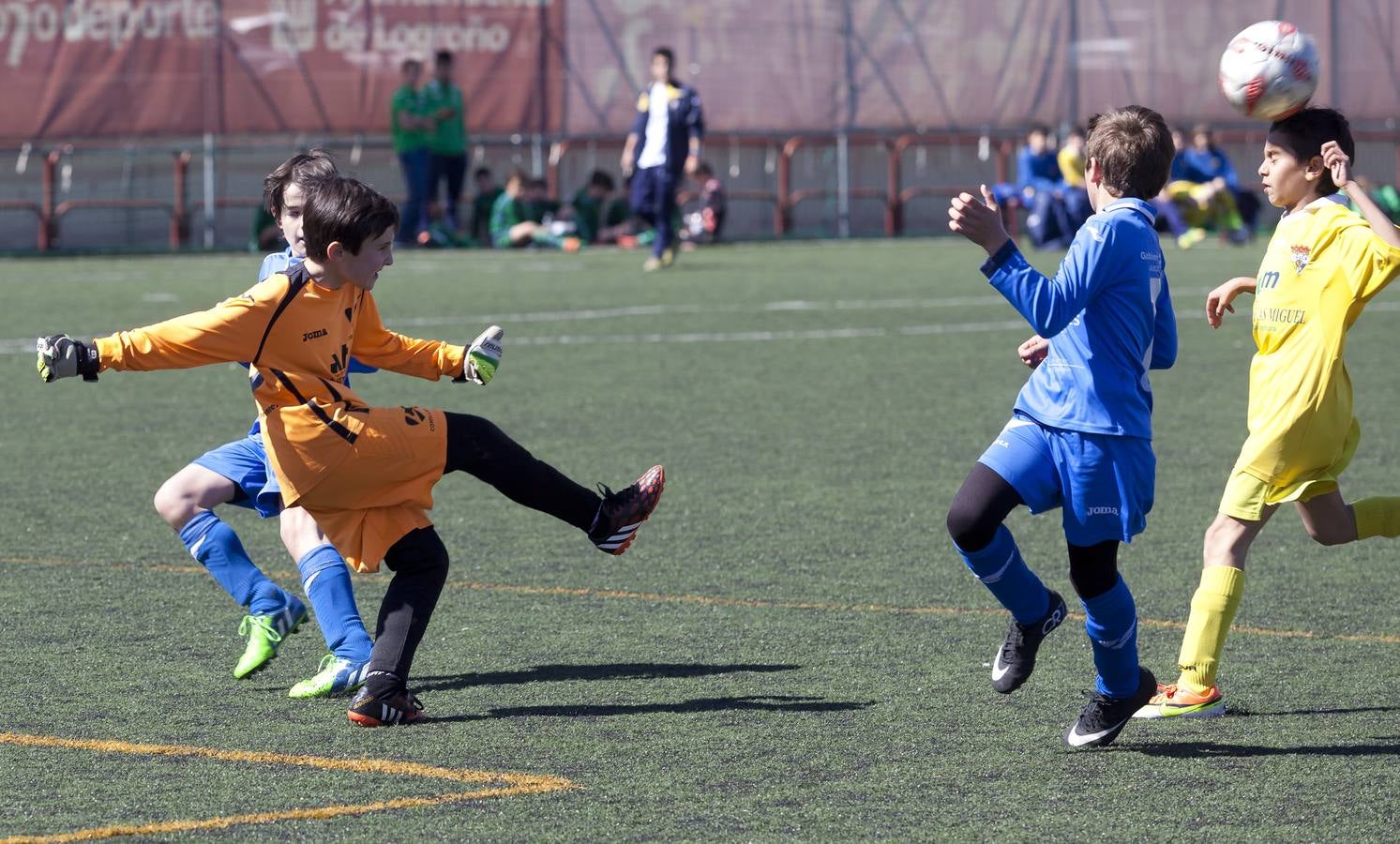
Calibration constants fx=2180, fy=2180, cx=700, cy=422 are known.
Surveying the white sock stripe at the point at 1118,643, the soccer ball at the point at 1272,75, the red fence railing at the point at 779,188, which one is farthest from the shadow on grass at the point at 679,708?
the red fence railing at the point at 779,188

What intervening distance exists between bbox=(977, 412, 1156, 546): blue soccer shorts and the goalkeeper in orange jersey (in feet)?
4.34

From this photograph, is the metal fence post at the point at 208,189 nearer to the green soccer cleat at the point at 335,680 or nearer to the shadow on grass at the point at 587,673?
the shadow on grass at the point at 587,673

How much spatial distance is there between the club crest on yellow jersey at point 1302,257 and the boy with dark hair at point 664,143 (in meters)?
16.3

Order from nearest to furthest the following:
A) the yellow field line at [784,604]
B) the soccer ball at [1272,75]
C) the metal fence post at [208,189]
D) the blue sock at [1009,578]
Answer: the blue sock at [1009,578] → the soccer ball at [1272,75] → the yellow field line at [784,604] → the metal fence post at [208,189]

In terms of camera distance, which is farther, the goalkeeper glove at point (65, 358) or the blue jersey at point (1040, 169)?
the blue jersey at point (1040, 169)

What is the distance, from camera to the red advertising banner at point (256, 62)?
2384 cm

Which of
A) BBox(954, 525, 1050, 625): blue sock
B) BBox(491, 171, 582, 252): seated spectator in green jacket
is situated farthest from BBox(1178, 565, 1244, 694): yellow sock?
BBox(491, 171, 582, 252): seated spectator in green jacket

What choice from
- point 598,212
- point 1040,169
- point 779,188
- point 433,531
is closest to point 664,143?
point 598,212

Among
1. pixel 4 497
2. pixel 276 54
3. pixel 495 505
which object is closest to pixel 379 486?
pixel 495 505

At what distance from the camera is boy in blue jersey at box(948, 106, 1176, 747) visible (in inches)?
190

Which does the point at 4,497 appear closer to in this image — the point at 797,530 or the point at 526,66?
the point at 797,530

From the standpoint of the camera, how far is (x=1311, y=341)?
5262 millimetres

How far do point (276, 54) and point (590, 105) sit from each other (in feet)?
13.3

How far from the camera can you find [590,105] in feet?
88.5
